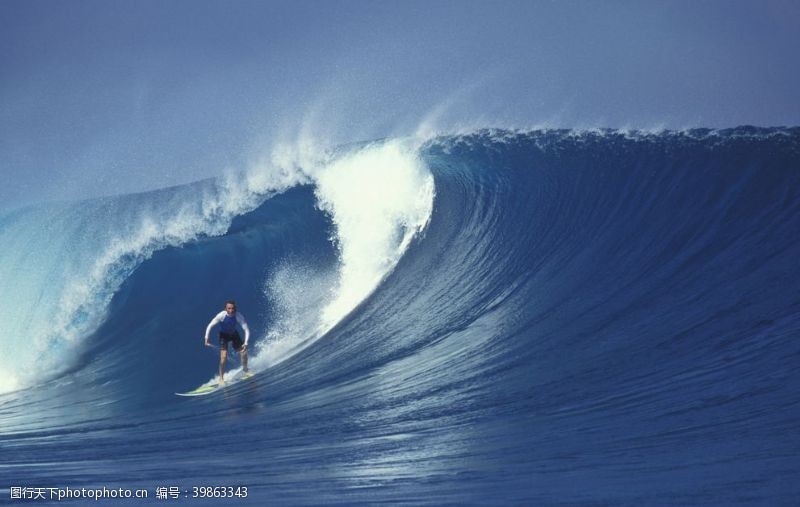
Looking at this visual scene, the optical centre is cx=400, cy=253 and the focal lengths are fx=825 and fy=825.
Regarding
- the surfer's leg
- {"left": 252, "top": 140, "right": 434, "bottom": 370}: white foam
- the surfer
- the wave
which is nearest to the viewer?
the surfer's leg

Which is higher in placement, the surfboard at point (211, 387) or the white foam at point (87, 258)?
the white foam at point (87, 258)

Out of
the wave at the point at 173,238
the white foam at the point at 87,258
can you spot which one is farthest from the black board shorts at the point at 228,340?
the white foam at the point at 87,258

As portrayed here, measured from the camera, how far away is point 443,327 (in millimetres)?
8891

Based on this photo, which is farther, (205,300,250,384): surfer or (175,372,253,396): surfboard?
(205,300,250,384): surfer

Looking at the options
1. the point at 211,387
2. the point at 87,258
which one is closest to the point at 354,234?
the point at 211,387

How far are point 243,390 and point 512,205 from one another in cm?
555

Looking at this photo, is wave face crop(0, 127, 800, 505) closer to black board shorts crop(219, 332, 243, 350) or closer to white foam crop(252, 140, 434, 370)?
white foam crop(252, 140, 434, 370)

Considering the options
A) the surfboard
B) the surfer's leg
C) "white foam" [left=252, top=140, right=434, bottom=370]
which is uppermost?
"white foam" [left=252, top=140, right=434, bottom=370]

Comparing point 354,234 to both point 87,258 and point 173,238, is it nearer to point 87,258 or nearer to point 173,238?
point 173,238

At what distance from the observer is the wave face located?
504 centimetres

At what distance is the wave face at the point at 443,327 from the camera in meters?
5.04

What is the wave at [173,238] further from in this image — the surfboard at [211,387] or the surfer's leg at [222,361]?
the surfboard at [211,387]

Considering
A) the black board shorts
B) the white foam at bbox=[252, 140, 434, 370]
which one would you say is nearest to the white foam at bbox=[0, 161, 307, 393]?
the white foam at bbox=[252, 140, 434, 370]

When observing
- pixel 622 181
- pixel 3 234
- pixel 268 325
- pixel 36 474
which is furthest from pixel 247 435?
pixel 3 234
